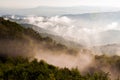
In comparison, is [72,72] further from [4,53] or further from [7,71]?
[4,53]

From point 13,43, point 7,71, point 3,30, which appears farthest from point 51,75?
point 3,30

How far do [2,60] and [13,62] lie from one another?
7.64 metres

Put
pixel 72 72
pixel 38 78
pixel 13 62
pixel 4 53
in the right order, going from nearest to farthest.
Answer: pixel 38 78 < pixel 72 72 < pixel 13 62 < pixel 4 53

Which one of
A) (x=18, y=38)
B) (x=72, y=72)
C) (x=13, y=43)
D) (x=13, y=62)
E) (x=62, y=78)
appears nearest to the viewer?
(x=62, y=78)

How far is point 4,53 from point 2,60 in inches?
485

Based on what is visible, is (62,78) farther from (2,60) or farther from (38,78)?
(2,60)

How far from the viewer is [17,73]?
10962cm

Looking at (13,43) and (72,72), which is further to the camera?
(13,43)

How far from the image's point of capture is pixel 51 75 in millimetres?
109500

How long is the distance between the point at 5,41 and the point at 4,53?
18513 millimetres

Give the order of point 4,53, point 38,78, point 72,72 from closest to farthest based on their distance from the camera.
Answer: point 38,78
point 72,72
point 4,53


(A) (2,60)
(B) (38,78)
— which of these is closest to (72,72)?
(B) (38,78)

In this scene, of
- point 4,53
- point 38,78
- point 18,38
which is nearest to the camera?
point 38,78

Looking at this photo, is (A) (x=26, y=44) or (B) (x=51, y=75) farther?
(A) (x=26, y=44)
